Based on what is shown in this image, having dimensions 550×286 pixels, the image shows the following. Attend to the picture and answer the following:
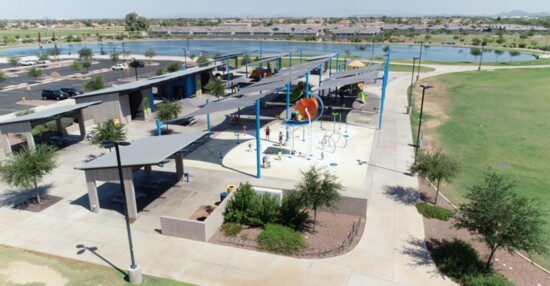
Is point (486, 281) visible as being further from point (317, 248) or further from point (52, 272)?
point (52, 272)

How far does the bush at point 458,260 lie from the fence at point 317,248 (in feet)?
13.3

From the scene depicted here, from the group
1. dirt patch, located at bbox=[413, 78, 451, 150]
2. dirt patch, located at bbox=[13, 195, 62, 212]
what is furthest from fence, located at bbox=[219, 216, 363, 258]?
dirt patch, located at bbox=[413, 78, 451, 150]

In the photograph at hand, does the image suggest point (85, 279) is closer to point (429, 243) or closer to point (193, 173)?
point (193, 173)

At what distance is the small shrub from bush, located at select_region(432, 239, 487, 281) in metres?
9.94

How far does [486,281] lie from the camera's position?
15.7m

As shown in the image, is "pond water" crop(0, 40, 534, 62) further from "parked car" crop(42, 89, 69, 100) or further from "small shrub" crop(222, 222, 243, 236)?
"small shrub" crop(222, 222, 243, 236)

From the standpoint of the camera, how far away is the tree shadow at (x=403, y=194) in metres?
23.6

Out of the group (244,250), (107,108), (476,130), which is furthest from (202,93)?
(244,250)

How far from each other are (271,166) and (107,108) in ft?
70.3

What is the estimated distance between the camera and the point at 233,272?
16875 mm

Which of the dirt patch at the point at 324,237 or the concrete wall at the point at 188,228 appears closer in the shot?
the dirt patch at the point at 324,237

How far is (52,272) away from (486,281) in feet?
62.5

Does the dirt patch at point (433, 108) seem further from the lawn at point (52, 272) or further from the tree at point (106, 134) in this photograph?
the lawn at point (52, 272)

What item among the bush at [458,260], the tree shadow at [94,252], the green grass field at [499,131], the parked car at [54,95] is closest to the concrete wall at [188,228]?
the tree shadow at [94,252]
